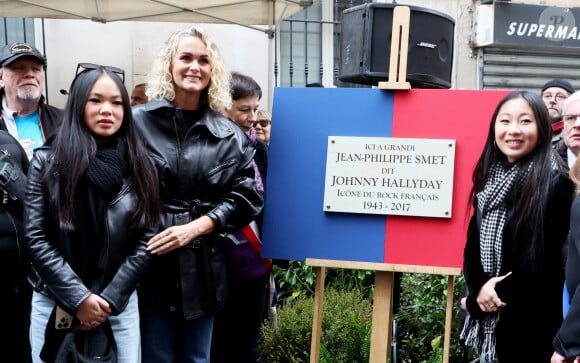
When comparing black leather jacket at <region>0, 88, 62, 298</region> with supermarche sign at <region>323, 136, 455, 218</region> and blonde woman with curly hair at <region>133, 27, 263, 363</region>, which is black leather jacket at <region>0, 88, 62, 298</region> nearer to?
blonde woman with curly hair at <region>133, 27, 263, 363</region>

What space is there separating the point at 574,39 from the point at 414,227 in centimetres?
637

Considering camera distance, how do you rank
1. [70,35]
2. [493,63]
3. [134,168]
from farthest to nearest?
[493,63]
[70,35]
[134,168]

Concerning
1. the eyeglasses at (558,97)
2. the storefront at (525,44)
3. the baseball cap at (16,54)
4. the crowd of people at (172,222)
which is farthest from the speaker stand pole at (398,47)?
the storefront at (525,44)

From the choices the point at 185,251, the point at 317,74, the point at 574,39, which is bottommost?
the point at 185,251

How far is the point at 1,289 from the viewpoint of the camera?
336cm

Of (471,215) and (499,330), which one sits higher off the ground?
(471,215)

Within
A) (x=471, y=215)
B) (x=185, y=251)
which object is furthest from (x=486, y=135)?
(x=185, y=251)

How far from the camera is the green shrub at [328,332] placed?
4590 mm

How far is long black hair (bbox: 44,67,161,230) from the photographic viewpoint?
2883 mm

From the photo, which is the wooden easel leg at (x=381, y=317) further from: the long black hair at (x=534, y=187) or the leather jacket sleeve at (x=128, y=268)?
the leather jacket sleeve at (x=128, y=268)

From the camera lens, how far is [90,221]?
2.92 metres

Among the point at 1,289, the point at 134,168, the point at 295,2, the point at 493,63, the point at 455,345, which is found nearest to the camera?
the point at 134,168

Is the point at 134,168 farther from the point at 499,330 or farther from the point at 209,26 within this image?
the point at 209,26

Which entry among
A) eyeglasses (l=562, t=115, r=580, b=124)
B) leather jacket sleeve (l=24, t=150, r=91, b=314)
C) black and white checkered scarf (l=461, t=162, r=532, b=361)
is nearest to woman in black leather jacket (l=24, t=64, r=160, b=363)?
leather jacket sleeve (l=24, t=150, r=91, b=314)
